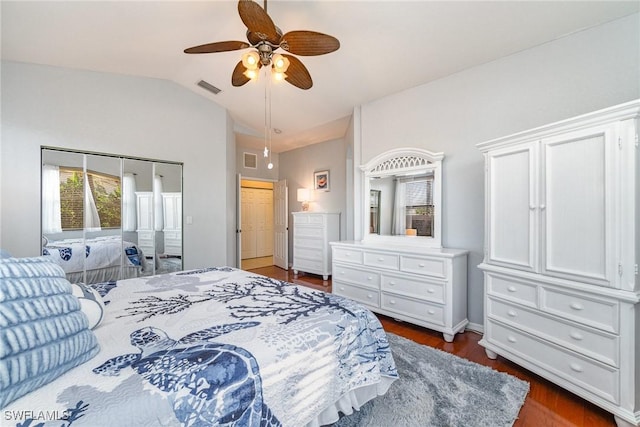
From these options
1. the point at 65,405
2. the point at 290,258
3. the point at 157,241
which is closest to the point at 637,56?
the point at 65,405

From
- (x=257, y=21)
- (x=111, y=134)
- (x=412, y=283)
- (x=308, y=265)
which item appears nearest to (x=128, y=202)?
(x=111, y=134)

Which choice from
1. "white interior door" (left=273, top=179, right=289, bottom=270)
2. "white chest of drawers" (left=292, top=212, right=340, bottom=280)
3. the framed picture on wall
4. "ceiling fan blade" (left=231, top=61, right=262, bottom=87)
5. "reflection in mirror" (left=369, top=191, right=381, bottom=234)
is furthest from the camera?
"white interior door" (left=273, top=179, right=289, bottom=270)

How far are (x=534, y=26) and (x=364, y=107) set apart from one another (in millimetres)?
1925

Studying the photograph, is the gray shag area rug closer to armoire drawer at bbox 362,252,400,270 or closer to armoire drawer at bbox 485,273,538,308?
armoire drawer at bbox 485,273,538,308

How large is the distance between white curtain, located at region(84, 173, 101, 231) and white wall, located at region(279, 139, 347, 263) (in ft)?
11.5

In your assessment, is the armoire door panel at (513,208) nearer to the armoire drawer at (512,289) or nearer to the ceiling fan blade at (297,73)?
the armoire drawer at (512,289)

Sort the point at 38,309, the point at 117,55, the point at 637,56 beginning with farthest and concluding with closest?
the point at 117,55
the point at 637,56
the point at 38,309

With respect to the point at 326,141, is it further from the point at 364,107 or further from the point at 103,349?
the point at 103,349

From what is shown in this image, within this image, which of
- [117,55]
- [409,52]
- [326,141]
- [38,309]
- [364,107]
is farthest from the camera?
[326,141]

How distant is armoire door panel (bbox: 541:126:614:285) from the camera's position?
62.9 inches

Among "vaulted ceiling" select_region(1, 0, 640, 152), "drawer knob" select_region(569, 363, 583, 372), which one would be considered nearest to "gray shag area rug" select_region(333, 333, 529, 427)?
"drawer knob" select_region(569, 363, 583, 372)

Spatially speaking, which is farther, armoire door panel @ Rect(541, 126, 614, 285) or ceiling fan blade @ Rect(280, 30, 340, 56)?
ceiling fan blade @ Rect(280, 30, 340, 56)

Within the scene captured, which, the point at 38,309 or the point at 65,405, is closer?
the point at 65,405

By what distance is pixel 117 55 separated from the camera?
2.90m
